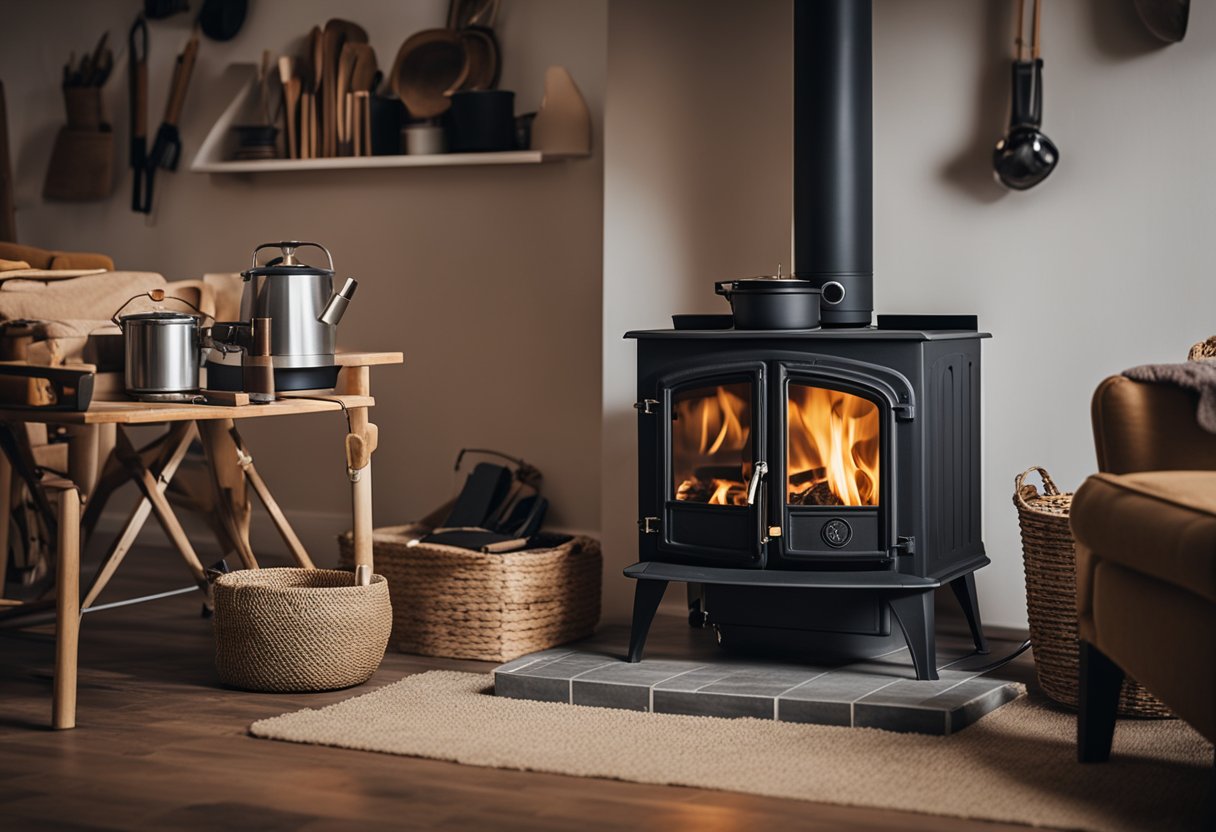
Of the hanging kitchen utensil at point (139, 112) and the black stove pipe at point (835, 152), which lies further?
the hanging kitchen utensil at point (139, 112)

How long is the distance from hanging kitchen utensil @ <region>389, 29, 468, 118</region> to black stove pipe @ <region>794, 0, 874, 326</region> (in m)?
1.49

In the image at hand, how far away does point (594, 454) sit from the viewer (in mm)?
4539

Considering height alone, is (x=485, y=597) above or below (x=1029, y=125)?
below

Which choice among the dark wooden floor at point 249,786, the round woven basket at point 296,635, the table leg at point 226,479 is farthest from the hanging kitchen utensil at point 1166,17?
the table leg at point 226,479

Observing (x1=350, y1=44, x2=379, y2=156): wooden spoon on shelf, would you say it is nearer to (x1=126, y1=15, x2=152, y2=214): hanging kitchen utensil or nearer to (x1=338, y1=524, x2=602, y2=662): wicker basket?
(x1=126, y1=15, x2=152, y2=214): hanging kitchen utensil

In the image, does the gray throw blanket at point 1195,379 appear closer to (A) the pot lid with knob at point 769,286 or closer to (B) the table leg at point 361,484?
(A) the pot lid with knob at point 769,286

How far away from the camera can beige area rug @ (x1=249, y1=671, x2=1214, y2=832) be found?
2420mm

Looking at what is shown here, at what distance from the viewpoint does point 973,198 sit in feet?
12.4

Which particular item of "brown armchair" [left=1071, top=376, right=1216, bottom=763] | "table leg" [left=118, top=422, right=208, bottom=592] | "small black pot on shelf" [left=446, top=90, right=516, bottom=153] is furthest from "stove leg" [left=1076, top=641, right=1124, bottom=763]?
"small black pot on shelf" [left=446, top=90, right=516, bottom=153]

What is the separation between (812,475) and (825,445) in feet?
0.24

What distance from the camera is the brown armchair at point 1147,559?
2143 mm

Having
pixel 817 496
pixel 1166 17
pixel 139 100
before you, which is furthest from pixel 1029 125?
pixel 139 100

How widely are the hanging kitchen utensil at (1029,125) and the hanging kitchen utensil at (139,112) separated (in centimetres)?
310

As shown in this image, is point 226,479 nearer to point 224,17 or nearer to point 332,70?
point 332,70
